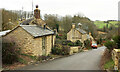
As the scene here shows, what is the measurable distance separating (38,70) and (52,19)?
4020 centimetres

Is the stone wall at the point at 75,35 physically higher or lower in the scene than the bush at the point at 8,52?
higher

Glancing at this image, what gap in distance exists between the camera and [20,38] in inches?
547

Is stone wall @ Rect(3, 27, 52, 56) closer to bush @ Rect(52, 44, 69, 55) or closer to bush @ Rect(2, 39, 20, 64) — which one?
bush @ Rect(2, 39, 20, 64)

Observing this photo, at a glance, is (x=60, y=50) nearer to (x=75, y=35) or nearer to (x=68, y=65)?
(x=68, y=65)

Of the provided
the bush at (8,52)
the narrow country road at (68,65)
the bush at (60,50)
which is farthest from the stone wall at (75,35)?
the bush at (8,52)

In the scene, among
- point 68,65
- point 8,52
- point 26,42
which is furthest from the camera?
point 26,42

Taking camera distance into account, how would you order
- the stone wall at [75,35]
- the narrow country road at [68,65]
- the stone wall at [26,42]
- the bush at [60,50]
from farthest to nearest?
1. the stone wall at [75,35]
2. the bush at [60,50]
3. the stone wall at [26,42]
4. the narrow country road at [68,65]

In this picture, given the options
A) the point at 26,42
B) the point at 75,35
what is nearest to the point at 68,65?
the point at 26,42

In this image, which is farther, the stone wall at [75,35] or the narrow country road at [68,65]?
the stone wall at [75,35]

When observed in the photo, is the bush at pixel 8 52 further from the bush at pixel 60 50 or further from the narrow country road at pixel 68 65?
the bush at pixel 60 50

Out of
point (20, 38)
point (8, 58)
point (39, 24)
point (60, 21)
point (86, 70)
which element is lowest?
point (86, 70)

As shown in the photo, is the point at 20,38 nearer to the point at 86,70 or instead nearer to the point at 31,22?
the point at 31,22

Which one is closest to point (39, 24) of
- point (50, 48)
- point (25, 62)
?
point (50, 48)

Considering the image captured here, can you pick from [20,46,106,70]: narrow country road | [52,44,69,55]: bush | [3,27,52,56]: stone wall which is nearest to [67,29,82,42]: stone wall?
[52,44,69,55]: bush
